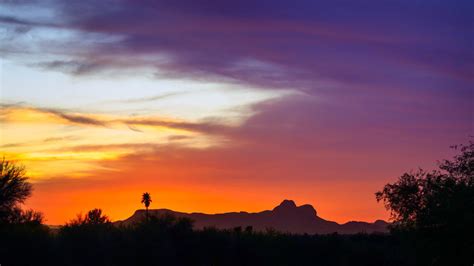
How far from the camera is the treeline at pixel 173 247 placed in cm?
5309

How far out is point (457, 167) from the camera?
44688 mm

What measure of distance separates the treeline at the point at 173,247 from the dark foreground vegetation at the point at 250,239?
68mm

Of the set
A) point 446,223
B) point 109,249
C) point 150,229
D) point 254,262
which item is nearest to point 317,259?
point 254,262

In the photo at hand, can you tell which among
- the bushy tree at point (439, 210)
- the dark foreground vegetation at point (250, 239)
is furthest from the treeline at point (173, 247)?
the bushy tree at point (439, 210)

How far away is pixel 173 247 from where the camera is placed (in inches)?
2489

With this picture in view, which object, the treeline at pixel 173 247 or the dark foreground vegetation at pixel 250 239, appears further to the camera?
the treeline at pixel 173 247

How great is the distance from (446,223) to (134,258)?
80.8ft

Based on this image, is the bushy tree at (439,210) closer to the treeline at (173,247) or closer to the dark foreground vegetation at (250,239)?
the dark foreground vegetation at (250,239)

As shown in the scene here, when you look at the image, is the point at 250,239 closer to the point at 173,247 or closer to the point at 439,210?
the point at 173,247

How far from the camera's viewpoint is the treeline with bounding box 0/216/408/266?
53.1 m

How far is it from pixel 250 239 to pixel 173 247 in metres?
7.99

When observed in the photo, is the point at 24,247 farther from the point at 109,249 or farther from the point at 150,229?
the point at 150,229

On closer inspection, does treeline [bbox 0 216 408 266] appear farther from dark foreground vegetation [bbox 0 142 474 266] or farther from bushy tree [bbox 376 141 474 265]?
bushy tree [bbox 376 141 474 265]

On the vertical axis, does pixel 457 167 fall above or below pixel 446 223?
above
